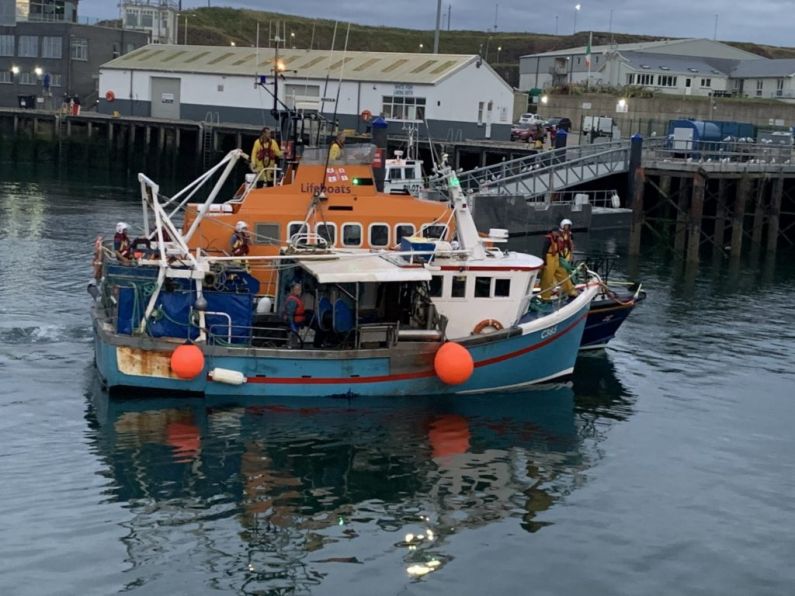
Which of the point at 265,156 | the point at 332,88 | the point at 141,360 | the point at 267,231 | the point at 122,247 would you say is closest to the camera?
the point at 141,360

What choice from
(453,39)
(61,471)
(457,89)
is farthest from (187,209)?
(453,39)

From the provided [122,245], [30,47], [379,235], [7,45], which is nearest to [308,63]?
[30,47]

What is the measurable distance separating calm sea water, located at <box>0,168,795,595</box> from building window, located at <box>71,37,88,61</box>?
2368 inches

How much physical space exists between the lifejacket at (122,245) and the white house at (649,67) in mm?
63459

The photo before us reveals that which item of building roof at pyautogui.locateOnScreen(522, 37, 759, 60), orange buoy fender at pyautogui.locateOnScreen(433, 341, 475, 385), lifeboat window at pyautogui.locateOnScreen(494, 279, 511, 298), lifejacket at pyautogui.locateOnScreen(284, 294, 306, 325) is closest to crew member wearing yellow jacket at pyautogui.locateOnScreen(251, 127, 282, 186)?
lifejacket at pyautogui.locateOnScreen(284, 294, 306, 325)

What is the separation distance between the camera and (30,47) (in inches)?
3152

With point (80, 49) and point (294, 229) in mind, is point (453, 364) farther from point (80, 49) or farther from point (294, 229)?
point (80, 49)

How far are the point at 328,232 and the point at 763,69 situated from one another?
7310 centimetres

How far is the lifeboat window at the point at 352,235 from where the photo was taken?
21.7m

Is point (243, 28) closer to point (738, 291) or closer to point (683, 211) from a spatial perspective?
point (683, 211)

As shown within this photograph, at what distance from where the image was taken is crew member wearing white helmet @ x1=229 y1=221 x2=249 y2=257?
67.5ft

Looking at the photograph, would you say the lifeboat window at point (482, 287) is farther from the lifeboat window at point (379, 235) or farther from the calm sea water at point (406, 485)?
the lifeboat window at point (379, 235)

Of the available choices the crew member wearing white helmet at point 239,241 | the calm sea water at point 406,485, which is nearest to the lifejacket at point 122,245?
the crew member wearing white helmet at point 239,241

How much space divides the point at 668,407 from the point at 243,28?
10746cm
